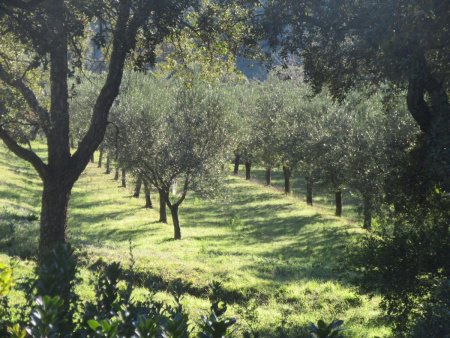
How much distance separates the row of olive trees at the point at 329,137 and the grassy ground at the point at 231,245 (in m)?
3.97

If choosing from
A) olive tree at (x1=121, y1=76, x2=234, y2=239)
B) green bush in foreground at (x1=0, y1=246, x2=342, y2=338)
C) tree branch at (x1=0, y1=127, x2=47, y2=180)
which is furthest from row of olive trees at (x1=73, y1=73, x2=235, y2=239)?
green bush in foreground at (x1=0, y1=246, x2=342, y2=338)

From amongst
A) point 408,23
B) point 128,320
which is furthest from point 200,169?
point 128,320

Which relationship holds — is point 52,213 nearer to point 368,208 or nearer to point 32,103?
point 32,103

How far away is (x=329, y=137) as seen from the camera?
160ft

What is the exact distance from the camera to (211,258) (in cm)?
2755

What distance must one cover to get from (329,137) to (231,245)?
19266 mm

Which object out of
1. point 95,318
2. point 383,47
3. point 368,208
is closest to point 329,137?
point 368,208

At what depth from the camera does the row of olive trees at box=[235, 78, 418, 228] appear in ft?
120

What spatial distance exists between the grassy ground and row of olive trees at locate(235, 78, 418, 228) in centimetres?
397

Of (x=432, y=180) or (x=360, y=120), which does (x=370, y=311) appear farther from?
(x=360, y=120)

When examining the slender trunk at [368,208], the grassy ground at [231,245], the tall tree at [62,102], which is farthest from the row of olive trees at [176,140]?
the tall tree at [62,102]

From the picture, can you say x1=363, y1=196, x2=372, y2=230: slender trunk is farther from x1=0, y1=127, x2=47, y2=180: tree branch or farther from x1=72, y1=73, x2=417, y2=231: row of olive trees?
x1=0, y1=127, x2=47, y2=180: tree branch

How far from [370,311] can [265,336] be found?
6160 millimetres

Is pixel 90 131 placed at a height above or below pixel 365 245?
above
